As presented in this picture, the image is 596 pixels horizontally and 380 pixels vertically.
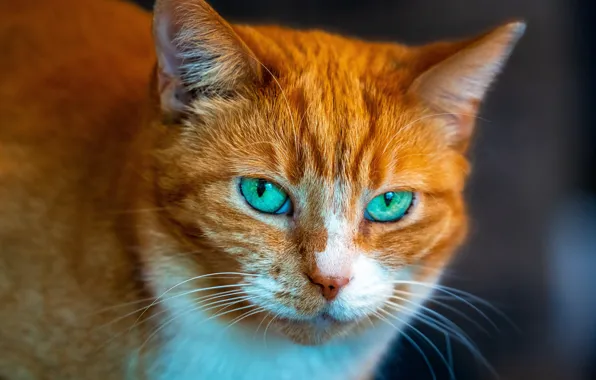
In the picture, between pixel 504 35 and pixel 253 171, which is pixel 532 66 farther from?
pixel 253 171

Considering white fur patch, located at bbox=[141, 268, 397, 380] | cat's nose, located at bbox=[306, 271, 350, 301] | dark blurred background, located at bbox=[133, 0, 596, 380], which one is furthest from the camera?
dark blurred background, located at bbox=[133, 0, 596, 380]

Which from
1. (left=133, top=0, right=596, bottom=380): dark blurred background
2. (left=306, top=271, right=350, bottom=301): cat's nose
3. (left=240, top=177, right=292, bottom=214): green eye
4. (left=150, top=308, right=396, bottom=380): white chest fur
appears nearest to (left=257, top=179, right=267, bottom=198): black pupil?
(left=240, top=177, right=292, bottom=214): green eye

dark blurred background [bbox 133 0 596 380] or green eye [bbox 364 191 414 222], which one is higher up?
green eye [bbox 364 191 414 222]

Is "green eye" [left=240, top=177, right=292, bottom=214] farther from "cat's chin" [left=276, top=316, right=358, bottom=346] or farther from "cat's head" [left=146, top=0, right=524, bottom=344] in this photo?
"cat's chin" [left=276, top=316, right=358, bottom=346]

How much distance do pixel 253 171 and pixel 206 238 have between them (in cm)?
12

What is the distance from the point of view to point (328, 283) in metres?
0.94

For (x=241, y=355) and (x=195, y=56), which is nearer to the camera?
(x=195, y=56)

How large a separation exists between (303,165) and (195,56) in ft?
0.71

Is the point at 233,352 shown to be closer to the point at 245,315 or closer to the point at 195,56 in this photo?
the point at 245,315

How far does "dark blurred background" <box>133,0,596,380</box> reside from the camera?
1836mm

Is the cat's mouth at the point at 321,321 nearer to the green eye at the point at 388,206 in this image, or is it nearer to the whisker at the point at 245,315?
the whisker at the point at 245,315

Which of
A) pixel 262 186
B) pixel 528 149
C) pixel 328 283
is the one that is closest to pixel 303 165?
pixel 262 186

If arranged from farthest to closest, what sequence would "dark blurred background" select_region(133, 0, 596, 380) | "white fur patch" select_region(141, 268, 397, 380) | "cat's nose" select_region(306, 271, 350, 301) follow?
"dark blurred background" select_region(133, 0, 596, 380), "white fur patch" select_region(141, 268, 397, 380), "cat's nose" select_region(306, 271, 350, 301)

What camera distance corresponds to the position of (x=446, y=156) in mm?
1125
